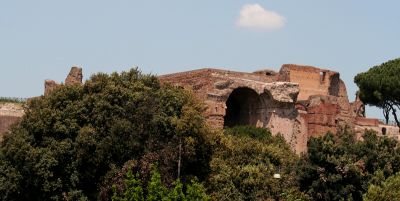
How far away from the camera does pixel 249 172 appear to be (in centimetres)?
2719

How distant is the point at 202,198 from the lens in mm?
23875

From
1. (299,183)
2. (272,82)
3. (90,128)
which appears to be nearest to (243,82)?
(272,82)

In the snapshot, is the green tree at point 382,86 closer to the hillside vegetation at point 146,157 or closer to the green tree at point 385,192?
the hillside vegetation at point 146,157

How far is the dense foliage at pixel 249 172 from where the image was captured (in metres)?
26.6

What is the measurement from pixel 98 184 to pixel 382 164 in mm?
9340

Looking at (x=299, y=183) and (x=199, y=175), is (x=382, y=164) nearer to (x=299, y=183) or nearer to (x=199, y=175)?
(x=299, y=183)

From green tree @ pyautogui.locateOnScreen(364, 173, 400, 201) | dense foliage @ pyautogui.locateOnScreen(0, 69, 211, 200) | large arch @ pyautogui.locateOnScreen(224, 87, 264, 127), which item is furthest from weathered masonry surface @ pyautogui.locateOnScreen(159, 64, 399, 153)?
green tree @ pyautogui.locateOnScreen(364, 173, 400, 201)

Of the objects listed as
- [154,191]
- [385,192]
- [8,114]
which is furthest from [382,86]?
[154,191]

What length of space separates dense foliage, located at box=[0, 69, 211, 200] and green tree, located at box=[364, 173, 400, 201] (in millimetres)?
4959

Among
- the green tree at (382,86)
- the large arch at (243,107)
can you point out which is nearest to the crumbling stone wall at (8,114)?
the large arch at (243,107)

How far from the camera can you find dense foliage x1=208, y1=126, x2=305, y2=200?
87.2 feet

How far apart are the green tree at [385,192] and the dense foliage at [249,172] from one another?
292 cm

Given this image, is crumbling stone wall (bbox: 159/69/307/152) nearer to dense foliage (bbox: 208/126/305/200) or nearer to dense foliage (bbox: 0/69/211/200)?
dense foliage (bbox: 208/126/305/200)

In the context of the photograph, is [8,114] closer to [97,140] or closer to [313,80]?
[97,140]
